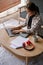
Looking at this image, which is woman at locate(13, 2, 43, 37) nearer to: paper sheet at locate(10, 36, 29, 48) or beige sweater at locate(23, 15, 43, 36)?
beige sweater at locate(23, 15, 43, 36)

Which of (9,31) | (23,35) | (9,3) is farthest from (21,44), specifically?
(9,3)

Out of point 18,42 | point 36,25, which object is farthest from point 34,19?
point 18,42

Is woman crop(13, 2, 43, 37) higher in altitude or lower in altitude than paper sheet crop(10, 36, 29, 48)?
higher

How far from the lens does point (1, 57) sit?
311 centimetres

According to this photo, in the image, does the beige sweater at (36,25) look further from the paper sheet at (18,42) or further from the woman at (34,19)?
the paper sheet at (18,42)

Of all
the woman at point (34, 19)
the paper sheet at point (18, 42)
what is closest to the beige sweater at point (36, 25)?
the woman at point (34, 19)

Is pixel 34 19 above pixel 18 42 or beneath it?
above

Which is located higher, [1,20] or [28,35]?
[28,35]

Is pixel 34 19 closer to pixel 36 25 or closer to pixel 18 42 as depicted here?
pixel 36 25

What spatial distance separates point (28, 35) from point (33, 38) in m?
0.12

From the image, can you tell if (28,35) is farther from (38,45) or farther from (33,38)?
(38,45)

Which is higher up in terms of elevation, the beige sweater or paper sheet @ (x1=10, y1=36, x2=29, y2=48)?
the beige sweater

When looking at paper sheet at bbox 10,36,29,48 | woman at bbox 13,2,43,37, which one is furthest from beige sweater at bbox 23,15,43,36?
paper sheet at bbox 10,36,29,48

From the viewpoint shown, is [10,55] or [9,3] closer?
[10,55]
